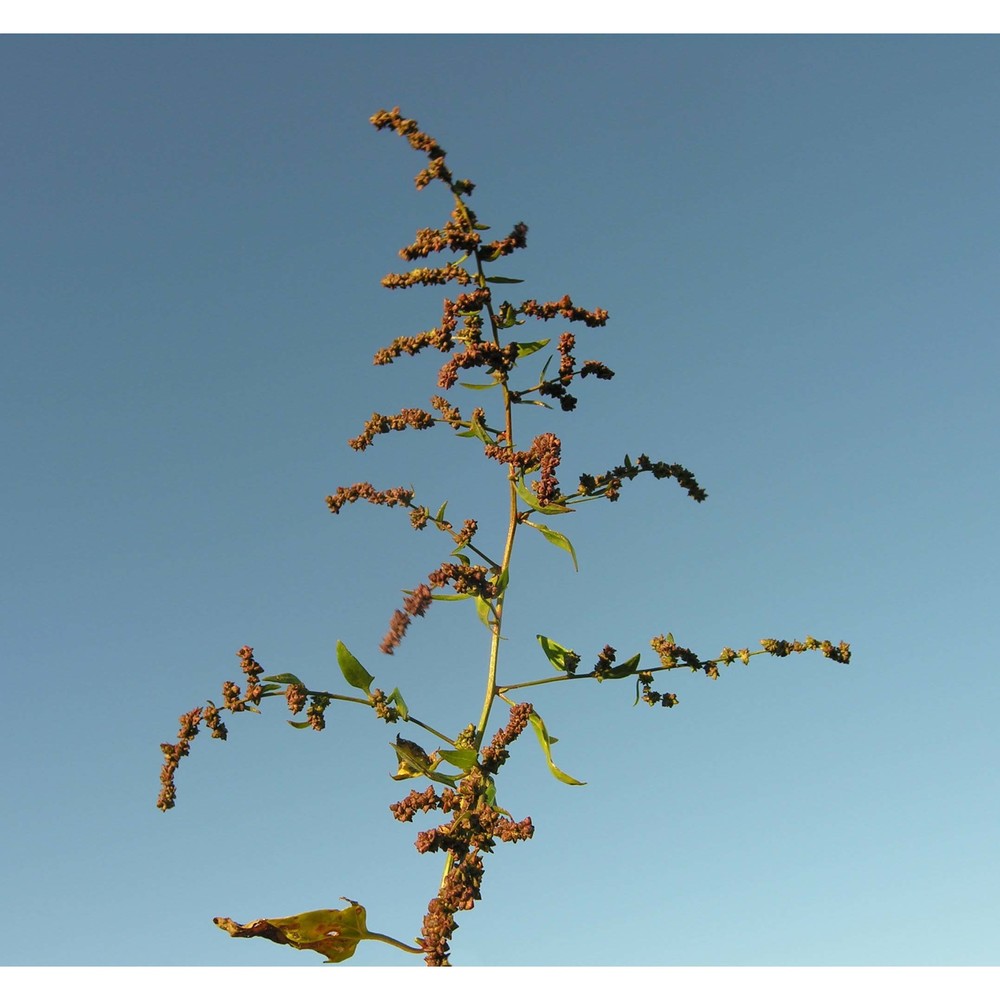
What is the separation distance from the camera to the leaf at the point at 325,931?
4270mm

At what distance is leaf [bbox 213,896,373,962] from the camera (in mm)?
4270

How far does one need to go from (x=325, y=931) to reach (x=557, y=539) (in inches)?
87.6

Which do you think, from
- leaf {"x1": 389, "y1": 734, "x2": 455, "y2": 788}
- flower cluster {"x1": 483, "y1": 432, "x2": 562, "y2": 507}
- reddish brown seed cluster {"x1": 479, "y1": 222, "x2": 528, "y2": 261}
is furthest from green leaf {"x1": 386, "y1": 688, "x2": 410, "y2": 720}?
reddish brown seed cluster {"x1": 479, "y1": 222, "x2": 528, "y2": 261}

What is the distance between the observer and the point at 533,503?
16.6ft

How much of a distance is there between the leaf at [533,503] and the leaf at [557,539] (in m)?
0.10

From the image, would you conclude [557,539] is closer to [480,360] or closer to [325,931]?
[480,360]

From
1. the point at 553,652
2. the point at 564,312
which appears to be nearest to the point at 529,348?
the point at 564,312

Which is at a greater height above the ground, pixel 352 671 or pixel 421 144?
pixel 421 144

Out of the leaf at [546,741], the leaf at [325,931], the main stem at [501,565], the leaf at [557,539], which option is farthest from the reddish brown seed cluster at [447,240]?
the leaf at [325,931]

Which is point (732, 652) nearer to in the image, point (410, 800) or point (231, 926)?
point (410, 800)

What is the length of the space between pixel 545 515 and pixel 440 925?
2082mm

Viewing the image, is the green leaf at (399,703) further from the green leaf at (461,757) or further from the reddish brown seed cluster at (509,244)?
the reddish brown seed cluster at (509,244)

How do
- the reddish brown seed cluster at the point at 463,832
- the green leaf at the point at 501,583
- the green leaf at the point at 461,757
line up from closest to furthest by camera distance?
the reddish brown seed cluster at the point at 463,832
the green leaf at the point at 461,757
the green leaf at the point at 501,583
